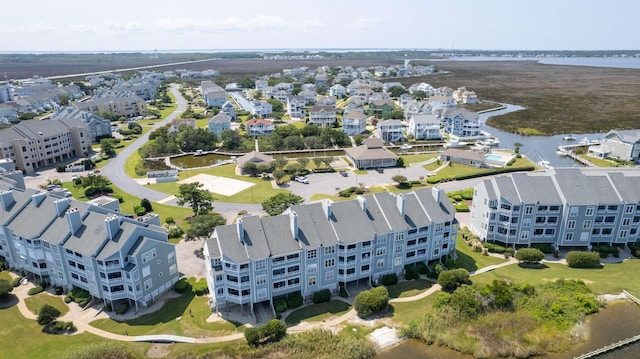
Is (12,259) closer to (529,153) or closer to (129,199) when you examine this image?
(129,199)

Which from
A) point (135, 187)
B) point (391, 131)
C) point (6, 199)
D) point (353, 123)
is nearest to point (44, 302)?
point (6, 199)

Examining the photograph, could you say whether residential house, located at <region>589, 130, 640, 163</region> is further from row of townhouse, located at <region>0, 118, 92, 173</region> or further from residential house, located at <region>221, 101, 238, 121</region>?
row of townhouse, located at <region>0, 118, 92, 173</region>

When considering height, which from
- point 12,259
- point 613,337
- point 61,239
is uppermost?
point 61,239

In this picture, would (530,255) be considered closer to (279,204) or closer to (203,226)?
(279,204)

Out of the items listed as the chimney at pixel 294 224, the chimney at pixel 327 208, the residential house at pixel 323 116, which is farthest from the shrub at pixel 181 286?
the residential house at pixel 323 116

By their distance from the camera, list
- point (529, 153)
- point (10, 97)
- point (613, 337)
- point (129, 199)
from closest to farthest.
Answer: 1. point (613, 337)
2. point (129, 199)
3. point (529, 153)
4. point (10, 97)

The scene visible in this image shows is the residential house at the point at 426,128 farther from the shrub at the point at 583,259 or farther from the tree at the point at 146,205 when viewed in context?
the tree at the point at 146,205

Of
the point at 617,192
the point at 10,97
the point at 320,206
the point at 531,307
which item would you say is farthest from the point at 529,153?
the point at 10,97
